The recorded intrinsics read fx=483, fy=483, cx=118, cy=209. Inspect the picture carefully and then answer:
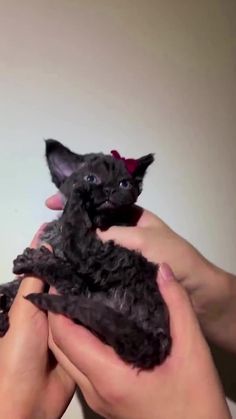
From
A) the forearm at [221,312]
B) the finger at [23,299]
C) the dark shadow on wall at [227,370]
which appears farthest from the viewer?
the dark shadow on wall at [227,370]

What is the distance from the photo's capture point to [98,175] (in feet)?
2.46

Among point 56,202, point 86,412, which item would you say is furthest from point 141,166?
point 86,412

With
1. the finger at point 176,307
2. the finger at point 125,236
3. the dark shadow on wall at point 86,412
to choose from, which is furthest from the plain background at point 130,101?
the finger at point 176,307

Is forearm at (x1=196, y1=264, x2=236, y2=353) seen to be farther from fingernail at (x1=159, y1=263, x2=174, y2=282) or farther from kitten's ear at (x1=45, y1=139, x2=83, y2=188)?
kitten's ear at (x1=45, y1=139, x2=83, y2=188)

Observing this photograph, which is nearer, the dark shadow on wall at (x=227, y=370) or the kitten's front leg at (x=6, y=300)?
the kitten's front leg at (x=6, y=300)

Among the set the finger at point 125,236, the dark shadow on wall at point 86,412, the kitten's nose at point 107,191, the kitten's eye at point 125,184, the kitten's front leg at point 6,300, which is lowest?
the dark shadow on wall at point 86,412

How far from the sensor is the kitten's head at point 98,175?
742 millimetres

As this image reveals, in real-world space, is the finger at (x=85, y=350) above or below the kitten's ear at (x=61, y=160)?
below

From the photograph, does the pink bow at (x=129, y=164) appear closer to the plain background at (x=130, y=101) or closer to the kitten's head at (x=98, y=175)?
the kitten's head at (x=98, y=175)

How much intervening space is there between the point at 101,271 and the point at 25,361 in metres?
0.23

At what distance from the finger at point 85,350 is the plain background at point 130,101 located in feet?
1.06

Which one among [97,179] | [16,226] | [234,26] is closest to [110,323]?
[97,179]

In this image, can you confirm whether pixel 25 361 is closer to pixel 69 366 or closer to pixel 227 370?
pixel 69 366

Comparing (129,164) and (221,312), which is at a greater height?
(129,164)
